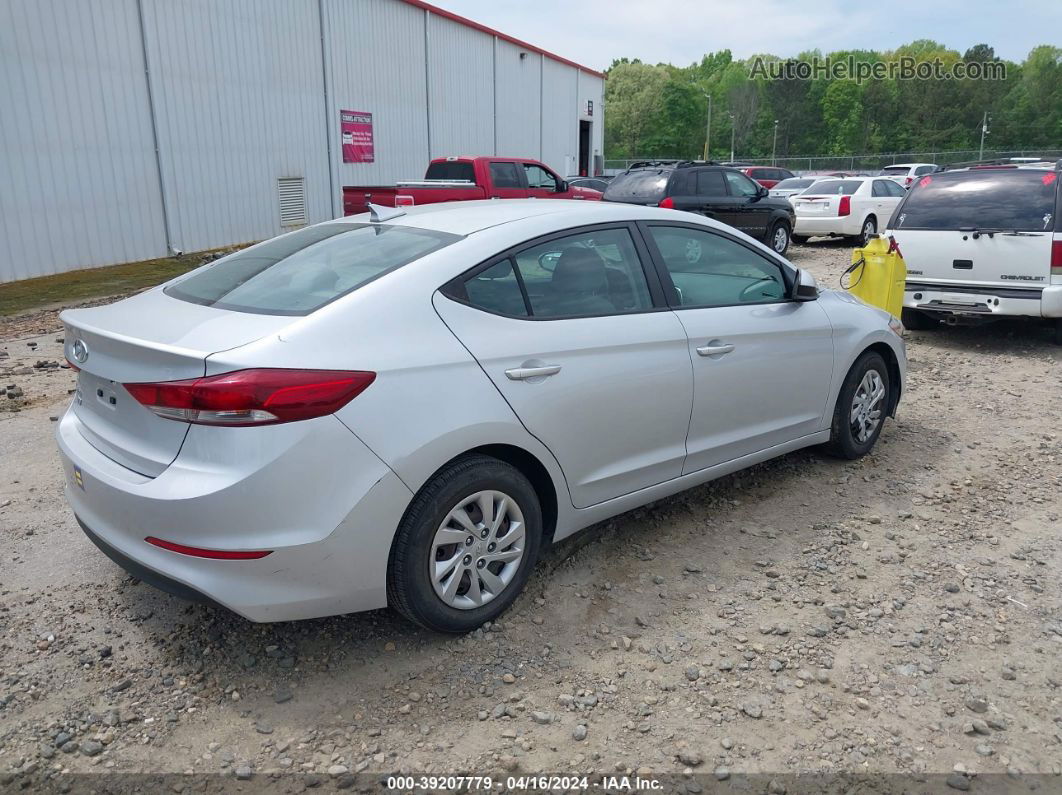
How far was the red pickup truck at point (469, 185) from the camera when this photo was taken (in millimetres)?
13852

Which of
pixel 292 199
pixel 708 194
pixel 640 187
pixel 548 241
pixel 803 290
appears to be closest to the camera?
pixel 548 241

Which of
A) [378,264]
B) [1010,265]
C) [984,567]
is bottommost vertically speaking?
[984,567]

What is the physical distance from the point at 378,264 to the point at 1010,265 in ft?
23.1

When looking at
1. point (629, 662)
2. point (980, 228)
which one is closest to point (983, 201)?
point (980, 228)

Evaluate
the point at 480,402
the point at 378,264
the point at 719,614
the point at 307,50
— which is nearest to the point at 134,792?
the point at 480,402

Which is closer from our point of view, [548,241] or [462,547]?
[462,547]

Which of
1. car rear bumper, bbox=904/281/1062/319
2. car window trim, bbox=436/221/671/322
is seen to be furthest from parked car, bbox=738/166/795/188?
car window trim, bbox=436/221/671/322

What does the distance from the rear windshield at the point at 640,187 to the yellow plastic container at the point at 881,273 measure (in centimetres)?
627

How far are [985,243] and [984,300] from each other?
55 centimetres

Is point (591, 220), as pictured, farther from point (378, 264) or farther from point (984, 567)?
point (984, 567)

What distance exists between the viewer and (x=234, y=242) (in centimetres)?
1791

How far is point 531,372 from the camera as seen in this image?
10.8ft

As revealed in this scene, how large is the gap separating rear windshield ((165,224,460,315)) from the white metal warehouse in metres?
11.4

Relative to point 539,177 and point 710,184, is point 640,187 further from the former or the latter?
point 539,177
